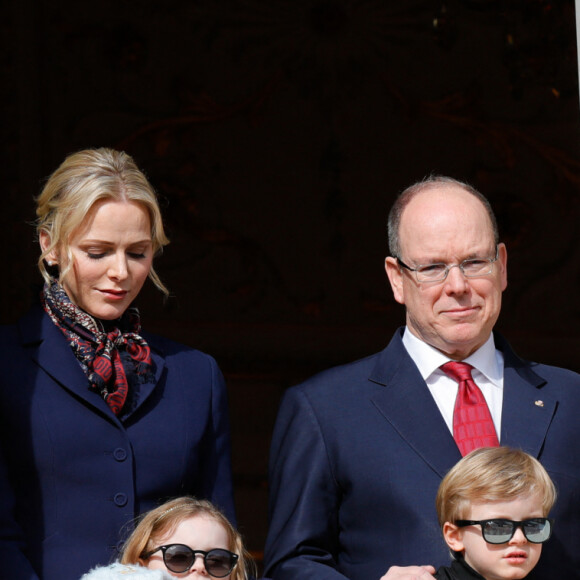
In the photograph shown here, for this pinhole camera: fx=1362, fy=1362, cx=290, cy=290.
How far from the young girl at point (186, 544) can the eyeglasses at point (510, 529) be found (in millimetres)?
535

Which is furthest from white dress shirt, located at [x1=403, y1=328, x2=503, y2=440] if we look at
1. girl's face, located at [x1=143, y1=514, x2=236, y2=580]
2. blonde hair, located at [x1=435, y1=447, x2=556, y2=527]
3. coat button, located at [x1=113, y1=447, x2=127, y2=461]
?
coat button, located at [x1=113, y1=447, x2=127, y2=461]

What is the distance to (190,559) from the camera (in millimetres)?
2914

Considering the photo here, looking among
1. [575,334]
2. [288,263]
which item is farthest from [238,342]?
[575,334]

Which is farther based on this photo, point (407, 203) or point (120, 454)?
point (407, 203)

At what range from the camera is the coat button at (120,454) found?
306cm

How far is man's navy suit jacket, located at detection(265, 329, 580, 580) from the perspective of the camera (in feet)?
10.1

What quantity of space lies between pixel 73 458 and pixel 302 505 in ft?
1.73

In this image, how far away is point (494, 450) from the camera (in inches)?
117

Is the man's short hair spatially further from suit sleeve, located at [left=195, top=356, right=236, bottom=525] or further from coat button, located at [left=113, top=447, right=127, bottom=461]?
coat button, located at [left=113, top=447, right=127, bottom=461]

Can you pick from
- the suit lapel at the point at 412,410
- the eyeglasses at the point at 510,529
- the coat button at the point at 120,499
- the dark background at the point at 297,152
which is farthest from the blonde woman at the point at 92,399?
the dark background at the point at 297,152

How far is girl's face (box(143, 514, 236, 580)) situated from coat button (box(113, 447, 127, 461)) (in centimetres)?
21

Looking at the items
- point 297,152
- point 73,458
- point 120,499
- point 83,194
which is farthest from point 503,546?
point 297,152

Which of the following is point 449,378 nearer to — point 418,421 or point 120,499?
point 418,421

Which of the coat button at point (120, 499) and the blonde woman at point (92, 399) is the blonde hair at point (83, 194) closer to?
the blonde woman at point (92, 399)
